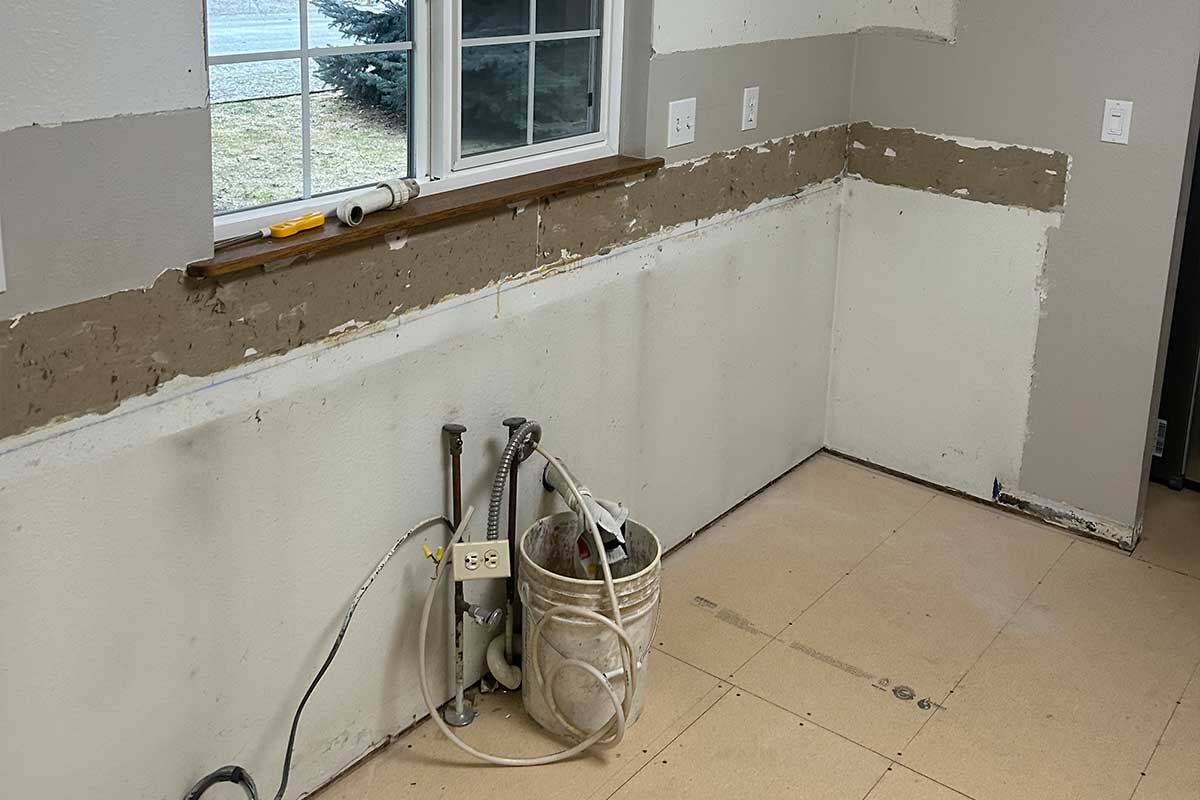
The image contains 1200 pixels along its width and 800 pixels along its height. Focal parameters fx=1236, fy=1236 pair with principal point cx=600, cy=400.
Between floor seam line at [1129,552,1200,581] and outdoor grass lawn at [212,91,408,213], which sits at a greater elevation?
outdoor grass lawn at [212,91,408,213]

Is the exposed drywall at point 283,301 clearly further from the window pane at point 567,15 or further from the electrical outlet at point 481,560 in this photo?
the electrical outlet at point 481,560

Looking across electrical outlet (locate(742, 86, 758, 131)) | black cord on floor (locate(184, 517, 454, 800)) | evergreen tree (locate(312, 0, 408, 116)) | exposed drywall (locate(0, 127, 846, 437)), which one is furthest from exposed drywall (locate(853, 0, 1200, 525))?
black cord on floor (locate(184, 517, 454, 800))

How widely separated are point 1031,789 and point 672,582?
1.10 meters

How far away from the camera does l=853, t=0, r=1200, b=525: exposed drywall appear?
3299 mm

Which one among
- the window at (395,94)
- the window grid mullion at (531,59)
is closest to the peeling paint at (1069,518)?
the window at (395,94)

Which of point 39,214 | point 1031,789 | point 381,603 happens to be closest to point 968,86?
point 1031,789

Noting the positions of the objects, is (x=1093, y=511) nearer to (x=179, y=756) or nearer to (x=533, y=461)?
(x=533, y=461)

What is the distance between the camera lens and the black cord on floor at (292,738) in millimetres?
2236

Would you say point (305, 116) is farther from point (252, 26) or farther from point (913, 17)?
point (913, 17)

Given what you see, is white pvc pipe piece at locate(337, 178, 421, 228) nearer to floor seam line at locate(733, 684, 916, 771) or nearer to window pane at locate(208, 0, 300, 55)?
window pane at locate(208, 0, 300, 55)

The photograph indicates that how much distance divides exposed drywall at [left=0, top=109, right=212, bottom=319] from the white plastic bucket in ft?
3.38

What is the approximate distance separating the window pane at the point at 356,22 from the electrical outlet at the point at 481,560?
A: 102 cm

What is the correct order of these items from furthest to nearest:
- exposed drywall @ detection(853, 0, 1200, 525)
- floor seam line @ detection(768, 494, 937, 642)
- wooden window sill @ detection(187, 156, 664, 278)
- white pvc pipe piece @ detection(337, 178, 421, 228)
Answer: exposed drywall @ detection(853, 0, 1200, 525) → floor seam line @ detection(768, 494, 937, 642) → white pvc pipe piece @ detection(337, 178, 421, 228) → wooden window sill @ detection(187, 156, 664, 278)

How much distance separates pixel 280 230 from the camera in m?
2.15
